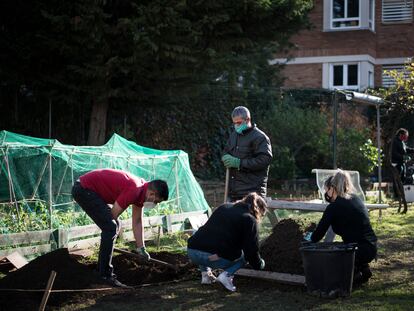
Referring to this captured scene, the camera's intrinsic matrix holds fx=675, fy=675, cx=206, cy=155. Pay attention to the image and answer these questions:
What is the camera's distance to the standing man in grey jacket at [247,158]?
7.99 metres

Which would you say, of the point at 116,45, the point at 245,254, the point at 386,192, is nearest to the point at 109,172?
the point at 245,254

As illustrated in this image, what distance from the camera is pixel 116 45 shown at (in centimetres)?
1302

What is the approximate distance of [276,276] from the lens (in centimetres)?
722

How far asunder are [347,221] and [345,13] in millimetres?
21689

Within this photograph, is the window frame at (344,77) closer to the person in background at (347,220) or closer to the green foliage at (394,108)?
the green foliage at (394,108)

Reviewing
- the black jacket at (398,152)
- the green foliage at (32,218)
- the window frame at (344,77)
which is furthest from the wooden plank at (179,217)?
the window frame at (344,77)

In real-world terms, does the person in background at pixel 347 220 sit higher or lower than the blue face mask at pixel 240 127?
lower

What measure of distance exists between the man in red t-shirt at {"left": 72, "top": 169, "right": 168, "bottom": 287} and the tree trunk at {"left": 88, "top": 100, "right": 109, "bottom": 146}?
286 inches

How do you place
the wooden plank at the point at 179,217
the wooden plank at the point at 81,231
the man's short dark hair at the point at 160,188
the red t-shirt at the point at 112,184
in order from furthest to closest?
the wooden plank at the point at 179,217, the wooden plank at the point at 81,231, the red t-shirt at the point at 112,184, the man's short dark hair at the point at 160,188

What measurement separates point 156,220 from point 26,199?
6.95 feet

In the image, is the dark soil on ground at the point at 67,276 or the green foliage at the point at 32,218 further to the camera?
the green foliage at the point at 32,218

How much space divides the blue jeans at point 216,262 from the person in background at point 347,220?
813 millimetres

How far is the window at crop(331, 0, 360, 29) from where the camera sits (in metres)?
27.2

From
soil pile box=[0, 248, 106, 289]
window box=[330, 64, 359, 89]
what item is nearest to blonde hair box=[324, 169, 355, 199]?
soil pile box=[0, 248, 106, 289]
